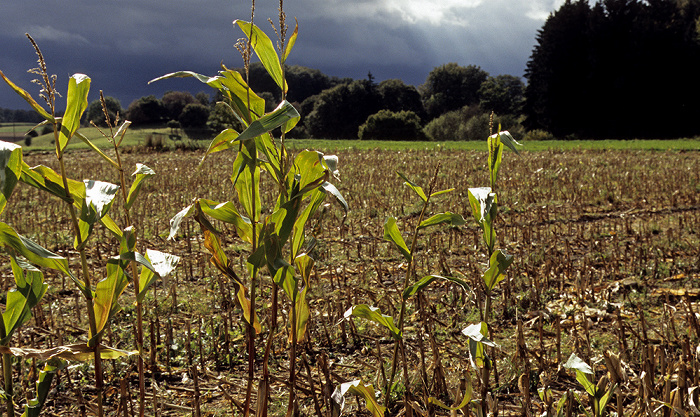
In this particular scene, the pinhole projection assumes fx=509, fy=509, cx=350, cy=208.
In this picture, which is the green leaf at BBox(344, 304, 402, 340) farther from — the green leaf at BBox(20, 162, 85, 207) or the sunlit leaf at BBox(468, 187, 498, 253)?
the green leaf at BBox(20, 162, 85, 207)

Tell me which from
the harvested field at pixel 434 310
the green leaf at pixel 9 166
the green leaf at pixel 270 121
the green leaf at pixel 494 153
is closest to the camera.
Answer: the green leaf at pixel 9 166

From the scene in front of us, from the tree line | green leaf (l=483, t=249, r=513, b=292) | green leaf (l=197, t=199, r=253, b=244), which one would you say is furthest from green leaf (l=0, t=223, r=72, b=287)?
the tree line

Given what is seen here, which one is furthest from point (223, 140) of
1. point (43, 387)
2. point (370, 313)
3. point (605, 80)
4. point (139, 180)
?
point (605, 80)

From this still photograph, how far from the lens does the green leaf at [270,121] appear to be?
58.4 inches

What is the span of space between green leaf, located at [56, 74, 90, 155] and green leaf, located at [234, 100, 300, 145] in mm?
597

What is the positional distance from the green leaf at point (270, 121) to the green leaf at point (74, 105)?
597 millimetres

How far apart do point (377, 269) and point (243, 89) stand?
3.52m

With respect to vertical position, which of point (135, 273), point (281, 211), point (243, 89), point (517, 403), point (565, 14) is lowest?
point (517, 403)

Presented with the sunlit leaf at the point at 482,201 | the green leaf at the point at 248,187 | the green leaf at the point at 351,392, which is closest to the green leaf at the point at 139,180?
the green leaf at the point at 248,187

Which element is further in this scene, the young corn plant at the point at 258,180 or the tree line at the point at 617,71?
the tree line at the point at 617,71

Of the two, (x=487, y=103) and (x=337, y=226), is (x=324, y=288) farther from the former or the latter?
(x=487, y=103)

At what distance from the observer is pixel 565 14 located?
168 feet

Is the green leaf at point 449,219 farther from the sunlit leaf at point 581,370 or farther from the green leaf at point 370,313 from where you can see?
the sunlit leaf at point 581,370

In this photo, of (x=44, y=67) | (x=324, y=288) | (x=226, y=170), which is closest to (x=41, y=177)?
(x=44, y=67)
